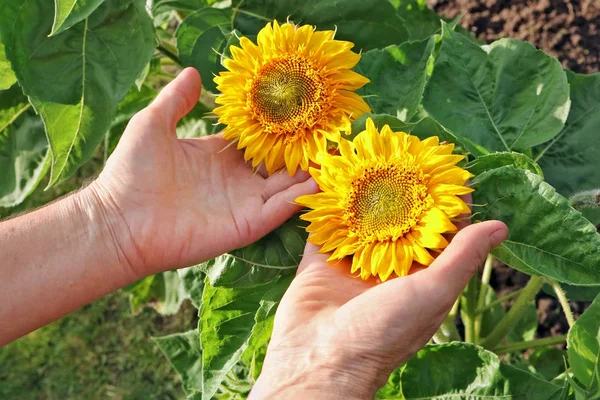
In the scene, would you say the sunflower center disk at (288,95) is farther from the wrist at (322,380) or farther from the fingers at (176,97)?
the wrist at (322,380)

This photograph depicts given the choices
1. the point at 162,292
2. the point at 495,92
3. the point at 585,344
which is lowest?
the point at 162,292

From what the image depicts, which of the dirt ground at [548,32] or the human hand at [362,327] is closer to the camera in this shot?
the human hand at [362,327]

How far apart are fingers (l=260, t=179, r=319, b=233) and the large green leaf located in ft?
0.42

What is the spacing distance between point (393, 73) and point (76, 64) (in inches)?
27.6

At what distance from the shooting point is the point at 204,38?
158 centimetres

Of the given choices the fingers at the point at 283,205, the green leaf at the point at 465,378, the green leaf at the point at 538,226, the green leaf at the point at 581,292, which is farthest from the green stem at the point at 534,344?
the fingers at the point at 283,205

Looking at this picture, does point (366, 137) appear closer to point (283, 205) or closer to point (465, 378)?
point (283, 205)

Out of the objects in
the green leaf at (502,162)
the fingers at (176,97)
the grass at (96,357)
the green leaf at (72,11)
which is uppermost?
the green leaf at (72,11)

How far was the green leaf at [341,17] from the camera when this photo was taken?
5.10 ft

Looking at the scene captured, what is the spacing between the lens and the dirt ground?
7.27ft

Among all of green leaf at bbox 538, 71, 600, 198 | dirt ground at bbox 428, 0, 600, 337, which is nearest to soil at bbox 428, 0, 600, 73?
dirt ground at bbox 428, 0, 600, 337

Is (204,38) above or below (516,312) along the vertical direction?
above

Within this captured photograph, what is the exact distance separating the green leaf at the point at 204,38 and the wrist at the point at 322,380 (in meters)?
0.72

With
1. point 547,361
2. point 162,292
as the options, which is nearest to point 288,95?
point 162,292
